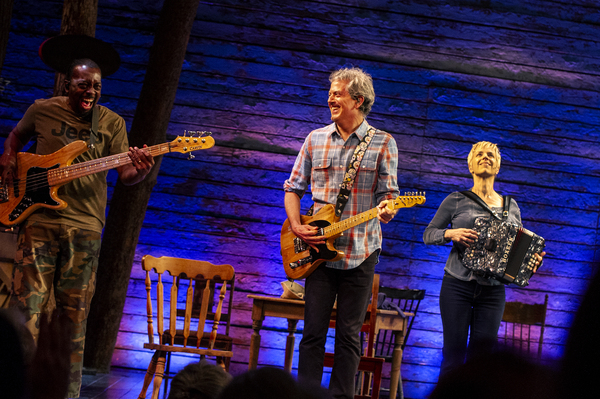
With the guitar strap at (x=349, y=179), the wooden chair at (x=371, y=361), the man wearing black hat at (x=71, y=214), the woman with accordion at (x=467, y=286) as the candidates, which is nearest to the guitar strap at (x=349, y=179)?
the guitar strap at (x=349, y=179)

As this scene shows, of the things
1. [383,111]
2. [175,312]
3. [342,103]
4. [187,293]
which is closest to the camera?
[342,103]

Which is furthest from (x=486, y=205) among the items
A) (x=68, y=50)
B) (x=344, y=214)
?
(x=68, y=50)

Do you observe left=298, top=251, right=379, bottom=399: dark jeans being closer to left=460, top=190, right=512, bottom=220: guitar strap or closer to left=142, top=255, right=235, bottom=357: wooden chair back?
left=142, top=255, right=235, bottom=357: wooden chair back

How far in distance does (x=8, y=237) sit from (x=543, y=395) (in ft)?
11.2

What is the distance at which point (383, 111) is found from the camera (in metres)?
4.91

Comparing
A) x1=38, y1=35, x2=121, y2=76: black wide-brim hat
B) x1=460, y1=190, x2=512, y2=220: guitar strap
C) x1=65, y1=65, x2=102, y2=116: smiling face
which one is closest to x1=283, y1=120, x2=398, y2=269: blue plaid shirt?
x1=460, y1=190, x2=512, y2=220: guitar strap

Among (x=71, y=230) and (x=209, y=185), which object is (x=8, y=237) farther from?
(x=209, y=185)

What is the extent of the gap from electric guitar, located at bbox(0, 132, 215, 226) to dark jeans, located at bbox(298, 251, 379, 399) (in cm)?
130

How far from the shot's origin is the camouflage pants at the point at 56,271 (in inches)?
100

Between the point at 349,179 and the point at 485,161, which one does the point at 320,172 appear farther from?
the point at 485,161

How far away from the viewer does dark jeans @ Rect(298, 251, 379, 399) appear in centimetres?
253

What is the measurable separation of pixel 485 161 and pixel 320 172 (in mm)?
1320

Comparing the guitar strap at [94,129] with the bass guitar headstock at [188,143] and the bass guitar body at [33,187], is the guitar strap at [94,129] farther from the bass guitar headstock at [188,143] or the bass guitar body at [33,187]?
the bass guitar headstock at [188,143]

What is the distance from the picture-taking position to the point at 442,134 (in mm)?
4938
